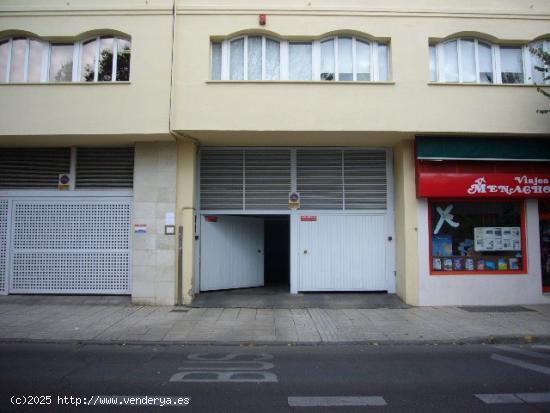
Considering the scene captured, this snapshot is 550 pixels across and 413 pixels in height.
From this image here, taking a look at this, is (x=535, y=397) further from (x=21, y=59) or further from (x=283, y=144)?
(x=21, y=59)

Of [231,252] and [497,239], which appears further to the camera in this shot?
[231,252]

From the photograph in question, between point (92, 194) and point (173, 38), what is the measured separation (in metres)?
4.53

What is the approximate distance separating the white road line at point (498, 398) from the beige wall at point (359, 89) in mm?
6630

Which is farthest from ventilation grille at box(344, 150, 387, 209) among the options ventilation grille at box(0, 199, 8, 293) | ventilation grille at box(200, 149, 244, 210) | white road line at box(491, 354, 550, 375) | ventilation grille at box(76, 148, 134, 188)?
ventilation grille at box(0, 199, 8, 293)

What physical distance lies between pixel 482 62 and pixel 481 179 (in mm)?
3118

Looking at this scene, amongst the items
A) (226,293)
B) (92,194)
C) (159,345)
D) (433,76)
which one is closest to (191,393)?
(159,345)

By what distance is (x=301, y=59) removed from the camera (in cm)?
1082

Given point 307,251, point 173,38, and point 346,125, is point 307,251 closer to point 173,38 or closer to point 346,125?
point 346,125

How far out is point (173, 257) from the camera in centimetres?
1055

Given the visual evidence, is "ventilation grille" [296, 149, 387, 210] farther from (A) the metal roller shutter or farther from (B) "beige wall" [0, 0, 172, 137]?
(B) "beige wall" [0, 0, 172, 137]

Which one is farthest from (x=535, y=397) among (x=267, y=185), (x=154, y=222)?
(x=154, y=222)

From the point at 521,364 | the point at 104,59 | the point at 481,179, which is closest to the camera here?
the point at 521,364

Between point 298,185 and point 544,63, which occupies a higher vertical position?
point 544,63

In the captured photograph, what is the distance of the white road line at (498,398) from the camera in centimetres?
460
